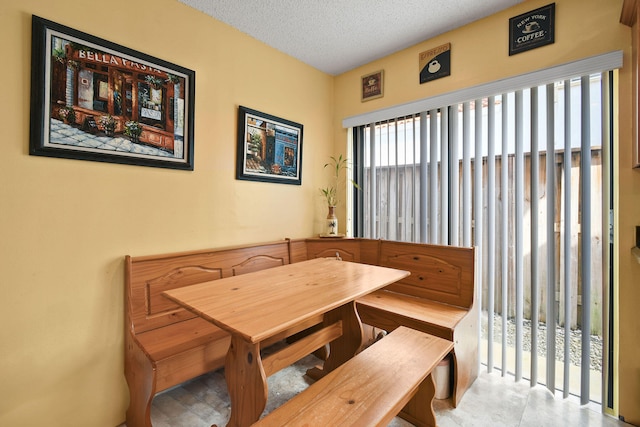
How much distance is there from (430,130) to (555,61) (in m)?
0.89

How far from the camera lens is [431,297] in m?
2.28

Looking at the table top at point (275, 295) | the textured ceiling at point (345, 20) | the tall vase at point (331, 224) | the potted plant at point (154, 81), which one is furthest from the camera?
the tall vase at point (331, 224)

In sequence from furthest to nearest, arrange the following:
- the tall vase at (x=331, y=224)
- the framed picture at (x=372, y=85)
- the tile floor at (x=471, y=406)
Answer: the tall vase at (x=331, y=224), the framed picture at (x=372, y=85), the tile floor at (x=471, y=406)

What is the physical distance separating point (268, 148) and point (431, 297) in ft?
6.21

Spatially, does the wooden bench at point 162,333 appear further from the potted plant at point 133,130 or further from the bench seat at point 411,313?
the bench seat at point 411,313

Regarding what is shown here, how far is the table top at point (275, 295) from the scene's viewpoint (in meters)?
1.06

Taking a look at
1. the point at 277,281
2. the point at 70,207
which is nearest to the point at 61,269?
the point at 70,207

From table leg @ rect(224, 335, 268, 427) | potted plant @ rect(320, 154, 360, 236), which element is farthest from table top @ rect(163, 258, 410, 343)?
potted plant @ rect(320, 154, 360, 236)

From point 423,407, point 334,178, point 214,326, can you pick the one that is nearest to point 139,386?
point 214,326

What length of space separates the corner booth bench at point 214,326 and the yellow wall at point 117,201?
0.40 feet

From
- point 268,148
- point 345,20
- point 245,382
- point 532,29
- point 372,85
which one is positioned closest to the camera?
point 245,382

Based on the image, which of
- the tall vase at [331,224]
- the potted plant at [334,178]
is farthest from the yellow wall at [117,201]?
the potted plant at [334,178]

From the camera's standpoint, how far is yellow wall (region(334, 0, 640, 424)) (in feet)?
5.32

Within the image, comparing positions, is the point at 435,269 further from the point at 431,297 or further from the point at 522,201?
the point at 522,201
